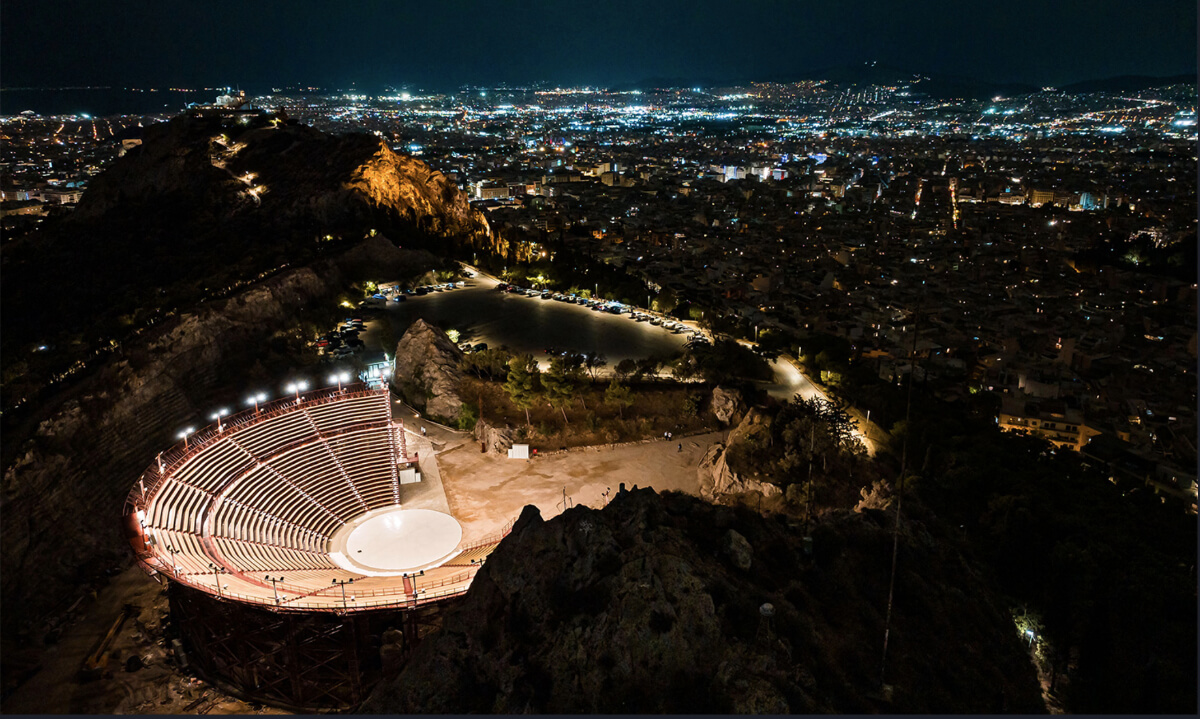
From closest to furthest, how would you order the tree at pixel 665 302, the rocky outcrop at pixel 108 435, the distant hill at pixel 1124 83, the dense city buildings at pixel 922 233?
the rocky outcrop at pixel 108 435
the dense city buildings at pixel 922 233
the tree at pixel 665 302
the distant hill at pixel 1124 83

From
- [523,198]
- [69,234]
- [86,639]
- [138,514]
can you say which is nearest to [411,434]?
[138,514]

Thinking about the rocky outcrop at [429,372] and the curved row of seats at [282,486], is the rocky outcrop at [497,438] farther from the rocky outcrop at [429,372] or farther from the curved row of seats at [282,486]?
the curved row of seats at [282,486]

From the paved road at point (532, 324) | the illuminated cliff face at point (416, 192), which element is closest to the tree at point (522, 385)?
the paved road at point (532, 324)

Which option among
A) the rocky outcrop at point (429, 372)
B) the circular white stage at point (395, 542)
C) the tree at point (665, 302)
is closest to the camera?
the circular white stage at point (395, 542)

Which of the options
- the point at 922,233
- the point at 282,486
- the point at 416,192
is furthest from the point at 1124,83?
the point at 282,486

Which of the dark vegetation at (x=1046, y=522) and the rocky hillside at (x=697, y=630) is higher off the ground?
the rocky hillside at (x=697, y=630)

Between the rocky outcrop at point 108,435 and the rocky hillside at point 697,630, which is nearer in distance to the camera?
the rocky hillside at point 697,630

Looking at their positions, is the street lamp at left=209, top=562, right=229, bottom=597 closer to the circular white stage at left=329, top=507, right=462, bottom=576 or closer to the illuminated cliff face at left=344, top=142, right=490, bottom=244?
the circular white stage at left=329, top=507, right=462, bottom=576
